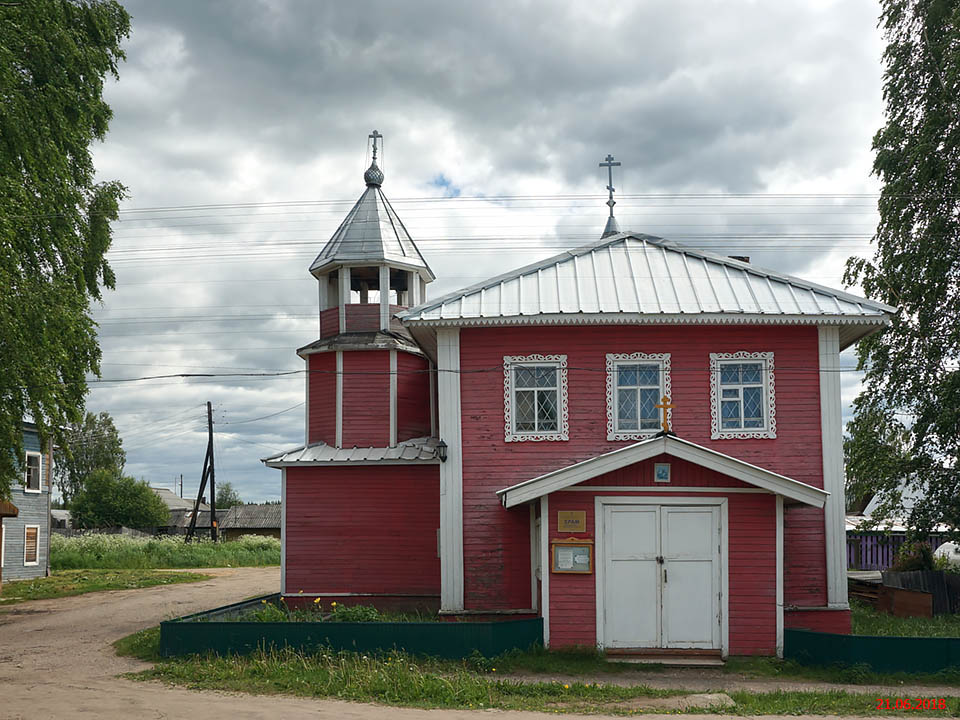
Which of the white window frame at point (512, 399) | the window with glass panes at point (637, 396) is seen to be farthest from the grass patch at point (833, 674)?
the white window frame at point (512, 399)

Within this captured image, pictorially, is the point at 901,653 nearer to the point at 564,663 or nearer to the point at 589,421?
the point at 564,663

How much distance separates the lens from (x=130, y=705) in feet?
37.6

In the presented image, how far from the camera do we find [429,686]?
12.2 meters

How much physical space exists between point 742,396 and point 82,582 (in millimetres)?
23386

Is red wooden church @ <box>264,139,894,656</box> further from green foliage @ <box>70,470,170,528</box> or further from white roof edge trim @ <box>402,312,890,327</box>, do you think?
green foliage @ <box>70,470,170,528</box>

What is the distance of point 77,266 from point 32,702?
11.3 meters

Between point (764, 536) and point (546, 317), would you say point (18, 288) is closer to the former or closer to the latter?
point (546, 317)

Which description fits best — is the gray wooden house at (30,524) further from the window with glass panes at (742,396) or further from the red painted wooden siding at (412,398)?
the window with glass panes at (742,396)

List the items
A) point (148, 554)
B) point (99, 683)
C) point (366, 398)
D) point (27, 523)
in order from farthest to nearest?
1. point (148, 554)
2. point (27, 523)
3. point (366, 398)
4. point (99, 683)

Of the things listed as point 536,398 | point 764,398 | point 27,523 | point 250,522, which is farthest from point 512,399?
point 250,522

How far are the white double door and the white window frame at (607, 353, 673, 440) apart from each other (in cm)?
207

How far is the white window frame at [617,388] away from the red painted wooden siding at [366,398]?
597cm

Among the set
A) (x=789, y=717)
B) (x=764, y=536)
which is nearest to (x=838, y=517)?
(x=764, y=536)

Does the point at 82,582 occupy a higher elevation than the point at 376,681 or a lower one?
lower
